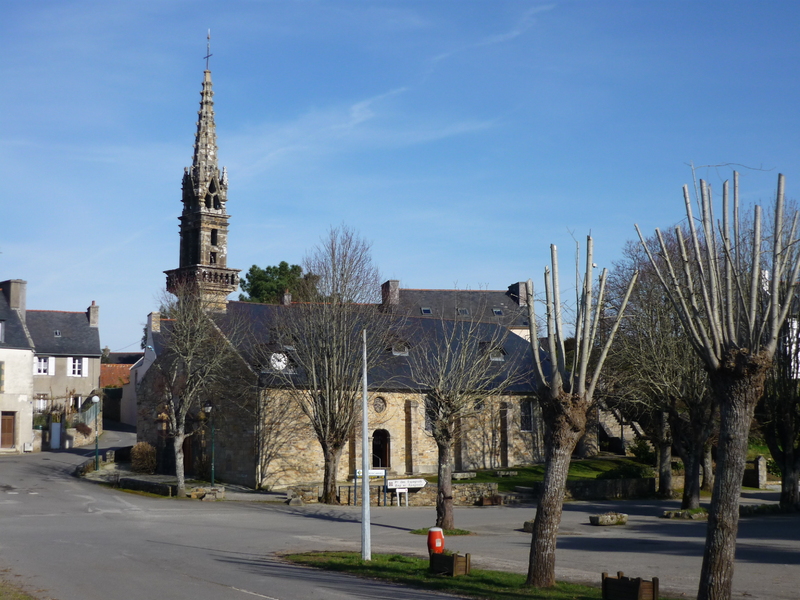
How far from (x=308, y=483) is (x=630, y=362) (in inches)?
607

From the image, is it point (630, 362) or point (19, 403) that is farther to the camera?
point (19, 403)

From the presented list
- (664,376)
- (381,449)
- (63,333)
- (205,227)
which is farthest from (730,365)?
(63,333)

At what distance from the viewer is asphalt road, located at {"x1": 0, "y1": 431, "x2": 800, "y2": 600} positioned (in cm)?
1372

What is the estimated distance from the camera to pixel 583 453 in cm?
4762

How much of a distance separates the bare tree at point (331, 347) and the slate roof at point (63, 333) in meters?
26.1

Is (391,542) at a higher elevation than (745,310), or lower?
lower

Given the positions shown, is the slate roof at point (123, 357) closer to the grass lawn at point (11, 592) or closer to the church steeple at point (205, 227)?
the church steeple at point (205, 227)

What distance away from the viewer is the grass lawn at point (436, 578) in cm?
1268

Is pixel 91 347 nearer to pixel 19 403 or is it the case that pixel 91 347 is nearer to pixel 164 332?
pixel 19 403

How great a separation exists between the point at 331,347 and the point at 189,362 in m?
6.04

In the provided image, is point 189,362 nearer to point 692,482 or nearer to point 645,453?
point 692,482

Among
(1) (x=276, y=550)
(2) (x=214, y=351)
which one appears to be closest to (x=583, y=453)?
(2) (x=214, y=351)

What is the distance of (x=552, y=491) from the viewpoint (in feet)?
44.8

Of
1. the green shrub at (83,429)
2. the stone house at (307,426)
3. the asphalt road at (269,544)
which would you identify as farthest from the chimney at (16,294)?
the asphalt road at (269,544)
